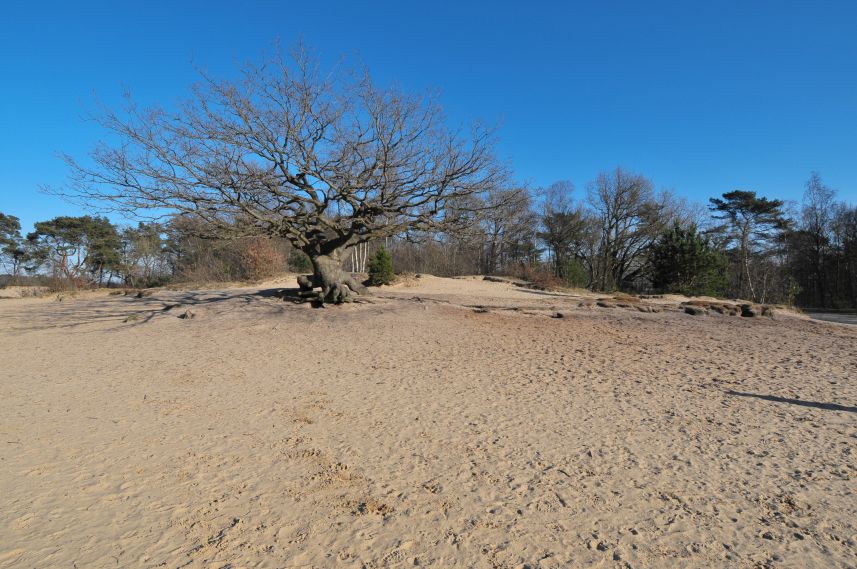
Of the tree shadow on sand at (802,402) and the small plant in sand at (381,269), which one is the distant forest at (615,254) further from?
the tree shadow on sand at (802,402)

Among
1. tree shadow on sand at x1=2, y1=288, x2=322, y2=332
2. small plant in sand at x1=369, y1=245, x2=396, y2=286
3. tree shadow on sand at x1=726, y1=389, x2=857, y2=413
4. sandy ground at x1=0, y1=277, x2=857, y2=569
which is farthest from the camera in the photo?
small plant in sand at x1=369, y1=245, x2=396, y2=286

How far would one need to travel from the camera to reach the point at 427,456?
381 centimetres

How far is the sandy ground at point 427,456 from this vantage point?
8.45 feet

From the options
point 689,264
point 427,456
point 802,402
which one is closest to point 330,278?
point 427,456

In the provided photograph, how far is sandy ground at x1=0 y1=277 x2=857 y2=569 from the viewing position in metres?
2.58

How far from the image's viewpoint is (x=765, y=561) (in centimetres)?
242

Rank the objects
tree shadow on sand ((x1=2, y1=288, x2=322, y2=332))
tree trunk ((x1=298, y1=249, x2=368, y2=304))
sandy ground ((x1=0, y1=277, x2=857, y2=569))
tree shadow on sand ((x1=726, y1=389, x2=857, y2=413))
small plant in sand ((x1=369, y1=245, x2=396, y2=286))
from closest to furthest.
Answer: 1. sandy ground ((x1=0, y1=277, x2=857, y2=569))
2. tree shadow on sand ((x1=726, y1=389, x2=857, y2=413))
3. tree shadow on sand ((x1=2, y1=288, x2=322, y2=332))
4. tree trunk ((x1=298, y1=249, x2=368, y2=304))
5. small plant in sand ((x1=369, y1=245, x2=396, y2=286))

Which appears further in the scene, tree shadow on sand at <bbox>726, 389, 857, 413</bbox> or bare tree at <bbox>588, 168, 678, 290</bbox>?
bare tree at <bbox>588, 168, 678, 290</bbox>

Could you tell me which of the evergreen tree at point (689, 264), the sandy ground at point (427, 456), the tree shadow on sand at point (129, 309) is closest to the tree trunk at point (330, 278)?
the tree shadow on sand at point (129, 309)

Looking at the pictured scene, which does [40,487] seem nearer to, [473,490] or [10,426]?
[10,426]

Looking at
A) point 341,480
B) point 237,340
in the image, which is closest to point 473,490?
point 341,480

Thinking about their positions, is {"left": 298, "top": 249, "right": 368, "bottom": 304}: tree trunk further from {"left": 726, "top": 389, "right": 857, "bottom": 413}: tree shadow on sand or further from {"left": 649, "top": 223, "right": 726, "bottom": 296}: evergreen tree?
{"left": 649, "top": 223, "right": 726, "bottom": 296}: evergreen tree

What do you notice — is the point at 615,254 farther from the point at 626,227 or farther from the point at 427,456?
the point at 427,456

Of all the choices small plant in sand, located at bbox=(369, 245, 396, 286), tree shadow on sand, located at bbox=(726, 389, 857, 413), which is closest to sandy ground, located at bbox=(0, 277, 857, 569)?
tree shadow on sand, located at bbox=(726, 389, 857, 413)
